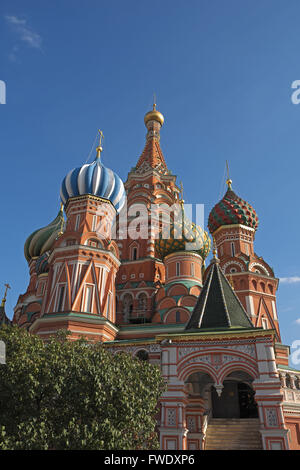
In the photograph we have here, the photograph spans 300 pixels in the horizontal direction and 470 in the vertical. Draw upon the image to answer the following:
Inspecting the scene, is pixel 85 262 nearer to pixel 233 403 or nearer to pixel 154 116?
pixel 233 403

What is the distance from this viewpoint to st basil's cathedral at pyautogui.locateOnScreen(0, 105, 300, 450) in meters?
10.6

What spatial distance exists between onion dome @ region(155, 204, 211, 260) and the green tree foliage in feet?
47.9

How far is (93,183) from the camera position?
21609mm

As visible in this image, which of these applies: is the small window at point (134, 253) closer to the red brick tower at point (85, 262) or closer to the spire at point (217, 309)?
the red brick tower at point (85, 262)

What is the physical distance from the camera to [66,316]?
1716cm

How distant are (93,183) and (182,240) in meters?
6.64

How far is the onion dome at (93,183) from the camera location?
2162 centimetres

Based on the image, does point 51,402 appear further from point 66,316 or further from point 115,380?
point 66,316

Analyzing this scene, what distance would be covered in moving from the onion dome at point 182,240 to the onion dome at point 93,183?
166 inches

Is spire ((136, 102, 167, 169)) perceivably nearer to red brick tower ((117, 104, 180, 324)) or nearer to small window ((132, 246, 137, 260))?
red brick tower ((117, 104, 180, 324))

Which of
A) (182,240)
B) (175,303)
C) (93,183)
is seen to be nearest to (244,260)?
(182,240)

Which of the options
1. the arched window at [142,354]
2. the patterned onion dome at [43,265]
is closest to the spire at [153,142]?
the patterned onion dome at [43,265]

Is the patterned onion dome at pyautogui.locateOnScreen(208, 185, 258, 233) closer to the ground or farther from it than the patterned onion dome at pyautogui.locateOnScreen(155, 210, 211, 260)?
farther from it

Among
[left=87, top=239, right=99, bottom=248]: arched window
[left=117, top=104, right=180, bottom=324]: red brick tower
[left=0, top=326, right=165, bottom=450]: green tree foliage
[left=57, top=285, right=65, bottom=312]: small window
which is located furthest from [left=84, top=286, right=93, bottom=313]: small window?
[left=0, top=326, right=165, bottom=450]: green tree foliage
